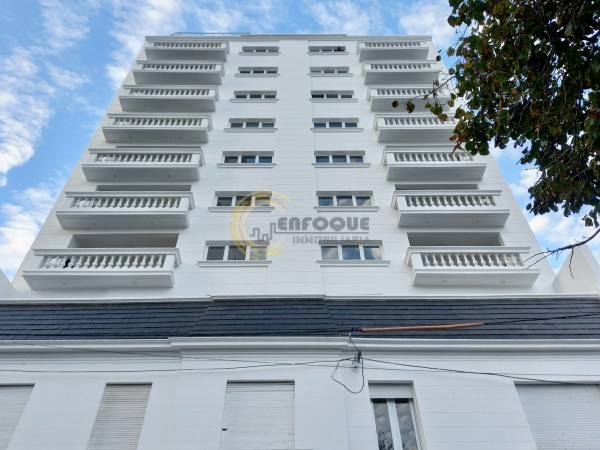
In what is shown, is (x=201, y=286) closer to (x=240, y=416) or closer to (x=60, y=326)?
(x=60, y=326)

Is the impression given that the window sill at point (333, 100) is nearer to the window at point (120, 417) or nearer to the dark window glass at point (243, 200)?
the dark window glass at point (243, 200)

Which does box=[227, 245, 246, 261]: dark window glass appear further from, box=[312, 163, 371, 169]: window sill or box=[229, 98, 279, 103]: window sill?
box=[229, 98, 279, 103]: window sill

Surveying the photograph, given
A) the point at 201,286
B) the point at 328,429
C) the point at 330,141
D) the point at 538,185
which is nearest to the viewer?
the point at 328,429

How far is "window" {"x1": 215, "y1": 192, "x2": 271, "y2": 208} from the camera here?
1273 cm

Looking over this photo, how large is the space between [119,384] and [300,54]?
17.8 m

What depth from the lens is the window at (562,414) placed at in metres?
6.52

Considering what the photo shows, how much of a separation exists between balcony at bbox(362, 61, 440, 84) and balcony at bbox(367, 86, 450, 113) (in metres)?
1.41

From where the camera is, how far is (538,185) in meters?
6.97

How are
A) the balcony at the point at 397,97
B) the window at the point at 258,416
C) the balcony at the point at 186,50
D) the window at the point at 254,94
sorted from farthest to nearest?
the balcony at the point at 186,50, the window at the point at 254,94, the balcony at the point at 397,97, the window at the point at 258,416

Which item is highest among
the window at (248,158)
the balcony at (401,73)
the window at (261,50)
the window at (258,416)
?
the window at (261,50)

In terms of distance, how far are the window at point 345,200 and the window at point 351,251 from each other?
1.81 meters

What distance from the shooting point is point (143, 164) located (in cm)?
1297

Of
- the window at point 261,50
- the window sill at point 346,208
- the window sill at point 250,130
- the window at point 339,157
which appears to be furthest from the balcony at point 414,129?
the window at point 261,50

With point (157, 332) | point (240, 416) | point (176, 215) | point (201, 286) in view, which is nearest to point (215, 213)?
point (176, 215)
